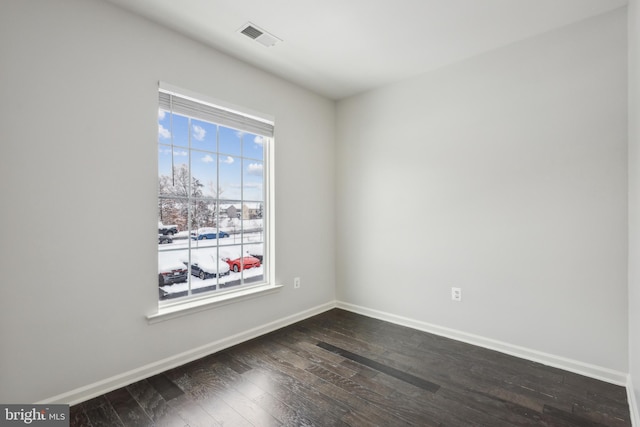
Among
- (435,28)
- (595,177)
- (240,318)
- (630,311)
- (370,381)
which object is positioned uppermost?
(435,28)

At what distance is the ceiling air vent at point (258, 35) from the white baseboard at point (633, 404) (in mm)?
3446

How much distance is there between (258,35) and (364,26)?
85 cm

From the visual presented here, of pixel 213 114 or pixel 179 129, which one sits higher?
pixel 213 114

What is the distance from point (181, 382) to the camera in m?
2.19

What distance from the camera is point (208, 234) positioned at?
2.75 metres

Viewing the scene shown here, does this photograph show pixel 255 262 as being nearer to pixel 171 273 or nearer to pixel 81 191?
pixel 171 273

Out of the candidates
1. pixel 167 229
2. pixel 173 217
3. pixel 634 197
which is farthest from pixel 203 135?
pixel 634 197

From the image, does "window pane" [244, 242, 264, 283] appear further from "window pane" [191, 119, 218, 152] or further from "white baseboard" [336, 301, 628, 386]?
"white baseboard" [336, 301, 628, 386]

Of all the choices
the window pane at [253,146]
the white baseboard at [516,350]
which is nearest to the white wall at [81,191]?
the window pane at [253,146]

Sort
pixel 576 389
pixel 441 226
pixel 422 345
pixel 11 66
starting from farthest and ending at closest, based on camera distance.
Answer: pixel 441 226, pixel 422 345, pixel 576 389, pixel 11 66

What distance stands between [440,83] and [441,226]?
1420 mm

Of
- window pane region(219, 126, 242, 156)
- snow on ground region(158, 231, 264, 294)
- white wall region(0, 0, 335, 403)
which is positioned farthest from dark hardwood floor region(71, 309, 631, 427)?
window pane region(219, 126, 242, 156)

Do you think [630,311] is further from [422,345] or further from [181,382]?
[181,382]

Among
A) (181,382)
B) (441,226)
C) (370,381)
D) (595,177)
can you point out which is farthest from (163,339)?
(595,177)
